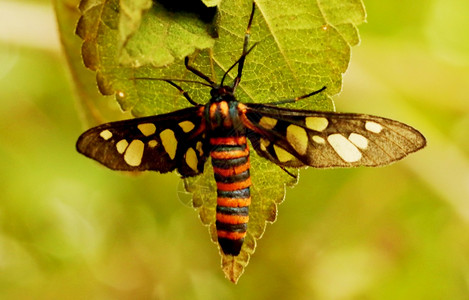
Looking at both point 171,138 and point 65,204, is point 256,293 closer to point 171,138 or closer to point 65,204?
point 65,204

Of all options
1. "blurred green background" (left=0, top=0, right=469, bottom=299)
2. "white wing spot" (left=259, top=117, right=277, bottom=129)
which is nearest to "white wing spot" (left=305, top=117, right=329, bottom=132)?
"white wing spot" (left=259, top=117, right=277, bottom=129)

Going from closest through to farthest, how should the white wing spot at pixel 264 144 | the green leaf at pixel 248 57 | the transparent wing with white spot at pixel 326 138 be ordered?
the green leaf at pixel 248 57 → the transparent wing with white spot at pixel 326 138 → the white wing spot at pixel 264 144

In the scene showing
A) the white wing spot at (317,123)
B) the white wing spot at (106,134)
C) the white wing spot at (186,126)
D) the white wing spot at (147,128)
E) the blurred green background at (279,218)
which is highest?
the white wing spot at (317,123)

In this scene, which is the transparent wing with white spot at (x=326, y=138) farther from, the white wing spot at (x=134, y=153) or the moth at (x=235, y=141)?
the white wing spot at (x=134, y=153)

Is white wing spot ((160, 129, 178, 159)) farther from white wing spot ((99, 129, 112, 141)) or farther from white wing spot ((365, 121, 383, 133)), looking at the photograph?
white wing spot ((365, 121, 383, 133))

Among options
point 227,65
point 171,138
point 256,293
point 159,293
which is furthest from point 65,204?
point 227,65

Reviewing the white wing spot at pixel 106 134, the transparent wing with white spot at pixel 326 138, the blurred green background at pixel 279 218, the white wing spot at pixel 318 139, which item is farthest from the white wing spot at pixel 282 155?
the blurred green background at pixel 279 218
